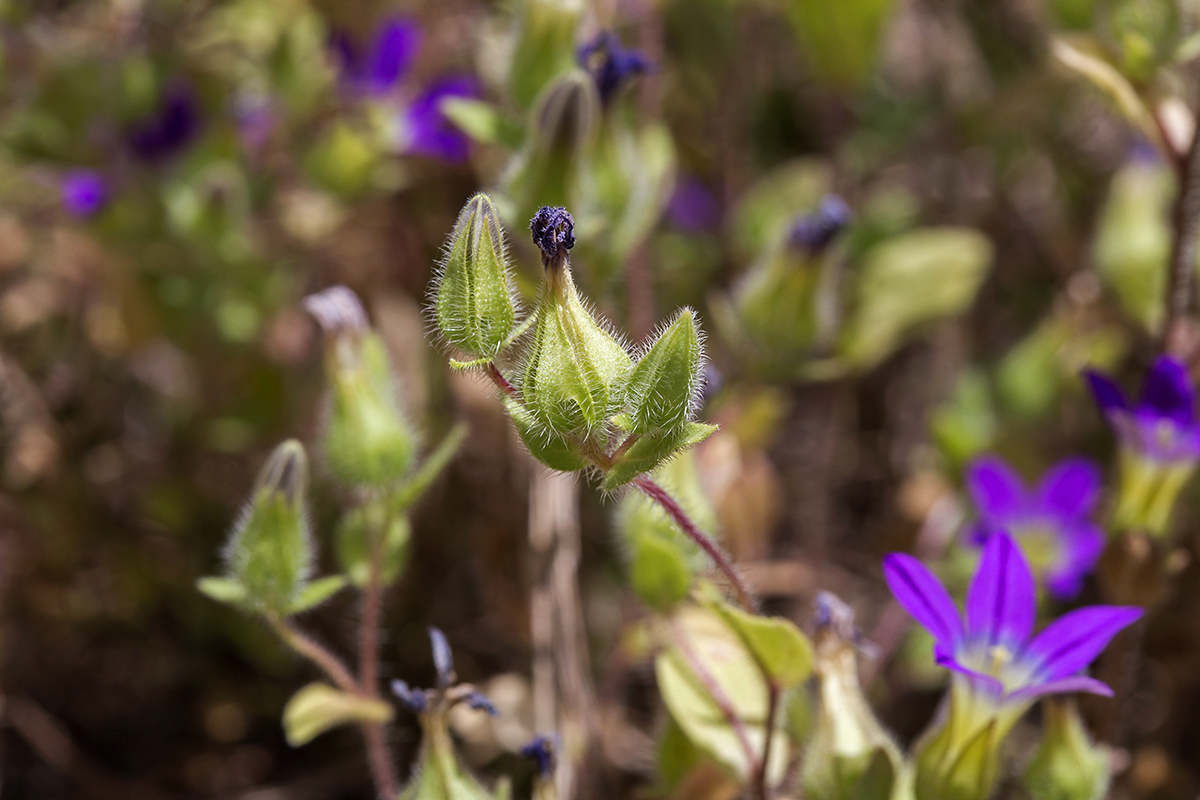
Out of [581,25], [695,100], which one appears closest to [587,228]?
[581,25]

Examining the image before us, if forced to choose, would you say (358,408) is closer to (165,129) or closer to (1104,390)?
(1104,390)

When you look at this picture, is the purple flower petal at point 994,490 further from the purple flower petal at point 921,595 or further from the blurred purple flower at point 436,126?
the blurred purple flower at point 436,126

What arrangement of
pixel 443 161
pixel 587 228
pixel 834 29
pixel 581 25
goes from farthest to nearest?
pixel 443 161 → pixel 834 29 → pixel 581 25 → pixel 587 228

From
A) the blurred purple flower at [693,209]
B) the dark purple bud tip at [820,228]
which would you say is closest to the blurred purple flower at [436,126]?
the blurred purple flower at [693,209]

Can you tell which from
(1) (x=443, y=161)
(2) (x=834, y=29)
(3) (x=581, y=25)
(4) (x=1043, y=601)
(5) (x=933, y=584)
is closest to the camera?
(5) (x=933, y=584)

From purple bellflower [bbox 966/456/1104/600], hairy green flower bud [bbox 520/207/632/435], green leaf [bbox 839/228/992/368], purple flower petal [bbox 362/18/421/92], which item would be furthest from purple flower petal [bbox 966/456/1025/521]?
purple flower petal [bbox 362/18/421/92]

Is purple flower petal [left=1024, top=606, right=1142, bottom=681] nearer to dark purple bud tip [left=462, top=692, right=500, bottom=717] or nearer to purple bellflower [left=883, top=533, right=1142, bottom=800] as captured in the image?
purple bellflower [left=883, top=533, right=1142, bottom=800]

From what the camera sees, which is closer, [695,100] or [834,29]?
[834,29]

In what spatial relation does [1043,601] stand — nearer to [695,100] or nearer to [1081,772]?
[1081,772]
